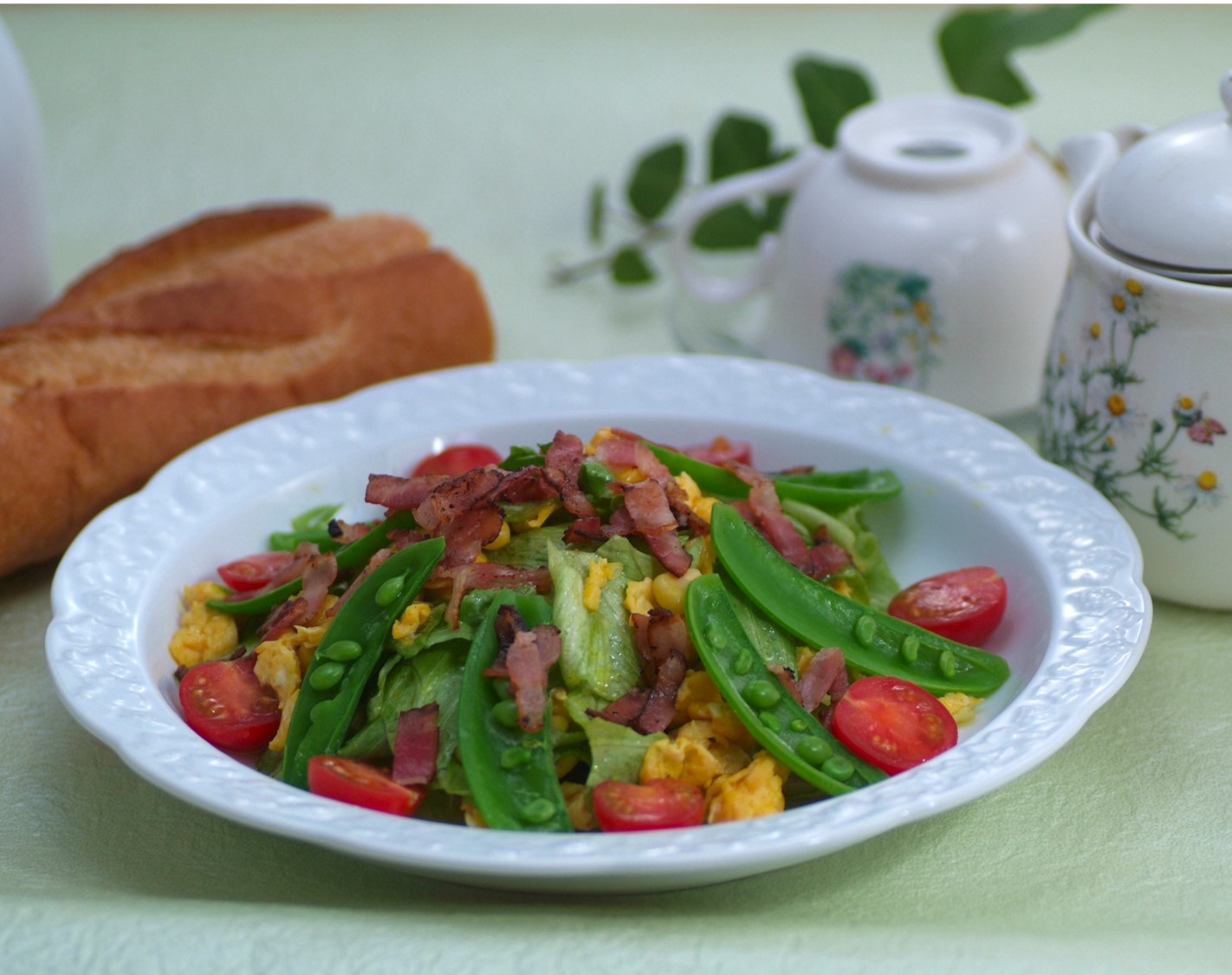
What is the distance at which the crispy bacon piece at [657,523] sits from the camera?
240 centimetres

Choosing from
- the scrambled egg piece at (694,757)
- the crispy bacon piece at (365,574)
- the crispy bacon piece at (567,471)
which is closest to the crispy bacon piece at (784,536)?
the crispy bacon piece at (567,471)

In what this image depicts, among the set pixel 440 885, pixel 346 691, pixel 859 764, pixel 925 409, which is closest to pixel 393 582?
pixel 346 691

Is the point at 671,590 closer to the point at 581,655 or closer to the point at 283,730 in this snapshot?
the point at 581,655

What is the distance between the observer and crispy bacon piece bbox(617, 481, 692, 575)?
2398 millimetres

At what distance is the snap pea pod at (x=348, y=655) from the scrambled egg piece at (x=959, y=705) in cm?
88

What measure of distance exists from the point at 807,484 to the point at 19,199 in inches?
80.0

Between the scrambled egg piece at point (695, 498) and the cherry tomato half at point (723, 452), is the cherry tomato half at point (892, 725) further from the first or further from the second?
the cherry tomato half at point (723, 452)

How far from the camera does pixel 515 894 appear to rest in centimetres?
210

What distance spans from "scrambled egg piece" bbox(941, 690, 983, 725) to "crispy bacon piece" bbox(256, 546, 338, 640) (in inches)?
42.5

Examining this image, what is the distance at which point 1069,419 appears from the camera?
2.87m

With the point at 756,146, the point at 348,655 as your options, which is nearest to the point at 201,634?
the point at 348,655

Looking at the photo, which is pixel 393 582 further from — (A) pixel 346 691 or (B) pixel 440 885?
(B) pixel 440 885

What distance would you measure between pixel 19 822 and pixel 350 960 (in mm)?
798

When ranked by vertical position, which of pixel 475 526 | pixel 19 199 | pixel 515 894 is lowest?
pixel 515 894
